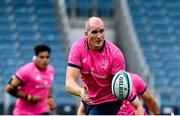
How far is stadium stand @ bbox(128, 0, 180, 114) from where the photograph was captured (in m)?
18.7

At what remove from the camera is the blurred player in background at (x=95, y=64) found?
8.21 meters

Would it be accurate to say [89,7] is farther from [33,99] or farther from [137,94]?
[137,94]

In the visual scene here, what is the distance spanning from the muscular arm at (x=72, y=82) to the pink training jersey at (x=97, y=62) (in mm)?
56

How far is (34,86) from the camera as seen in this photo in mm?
12000

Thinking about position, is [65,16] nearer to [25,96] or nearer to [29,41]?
[29,41]

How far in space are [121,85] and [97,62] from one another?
626 mm

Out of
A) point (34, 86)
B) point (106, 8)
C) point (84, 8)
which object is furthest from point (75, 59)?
point (106, 8)

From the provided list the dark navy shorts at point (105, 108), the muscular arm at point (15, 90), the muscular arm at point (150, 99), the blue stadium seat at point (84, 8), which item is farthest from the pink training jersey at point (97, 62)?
the blue stadium seat at point (84, 8)

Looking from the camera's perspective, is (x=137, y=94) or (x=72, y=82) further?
(x=137, y=94)

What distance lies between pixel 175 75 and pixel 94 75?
1032 centimetres

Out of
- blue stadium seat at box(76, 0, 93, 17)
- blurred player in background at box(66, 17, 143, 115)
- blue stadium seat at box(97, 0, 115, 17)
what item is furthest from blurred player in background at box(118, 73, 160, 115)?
blue stadium seat at box(97, 0, 115, 17)

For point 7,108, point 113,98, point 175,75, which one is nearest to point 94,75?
point 113,98

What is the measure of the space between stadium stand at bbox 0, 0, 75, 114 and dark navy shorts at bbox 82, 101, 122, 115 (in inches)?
338

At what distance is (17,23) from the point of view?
790 inches
